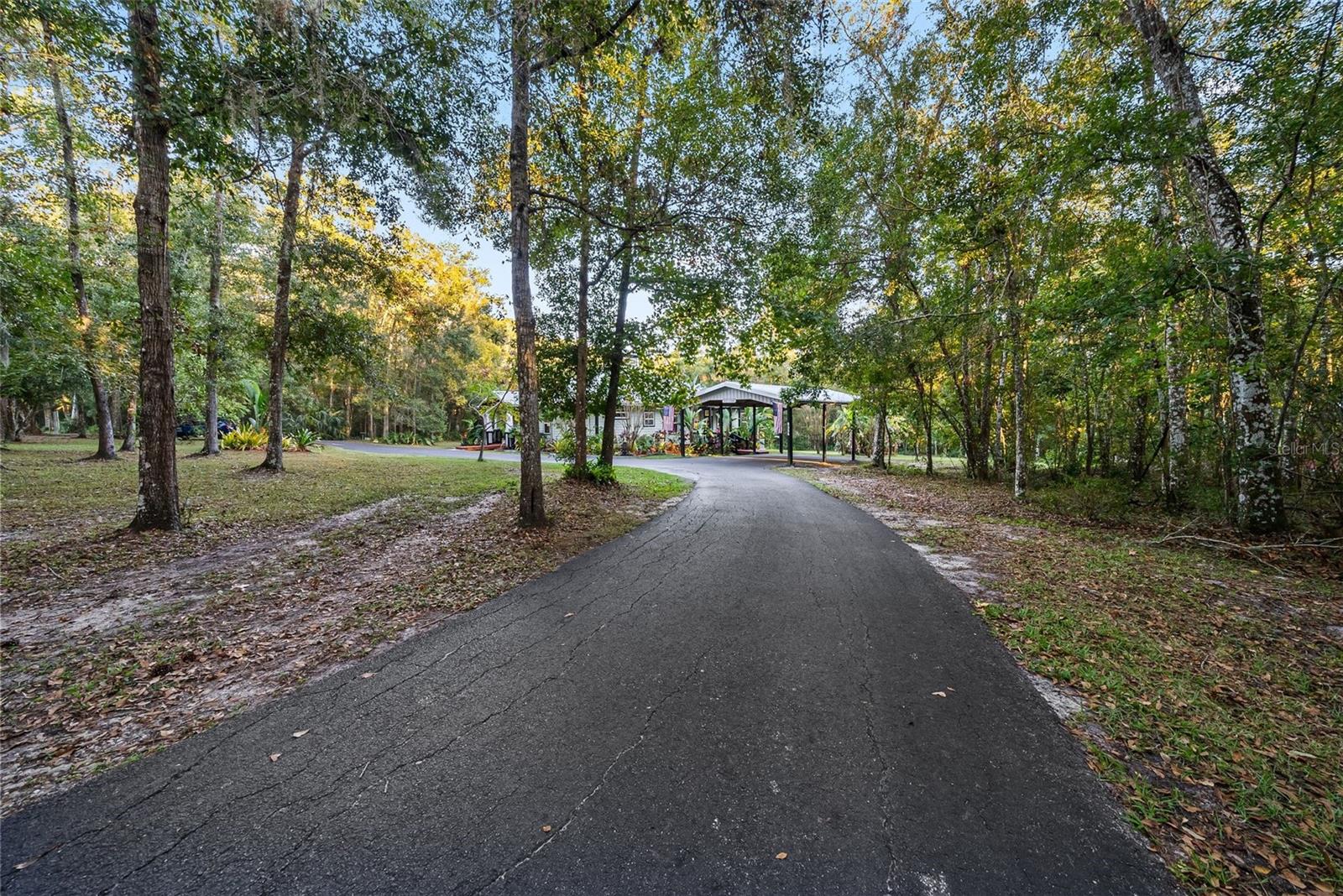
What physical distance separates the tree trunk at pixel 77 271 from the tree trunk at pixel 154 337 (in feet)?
16.5

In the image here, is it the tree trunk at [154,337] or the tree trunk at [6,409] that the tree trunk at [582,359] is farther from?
the tree trunk at [6,409]

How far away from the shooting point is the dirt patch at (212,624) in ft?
7.77

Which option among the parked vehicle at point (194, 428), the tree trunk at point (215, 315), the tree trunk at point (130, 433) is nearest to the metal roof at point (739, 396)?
the tree trunk at point (215, 315)

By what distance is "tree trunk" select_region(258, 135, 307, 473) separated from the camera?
10875 mm

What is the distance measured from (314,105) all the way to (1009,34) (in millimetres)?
9769

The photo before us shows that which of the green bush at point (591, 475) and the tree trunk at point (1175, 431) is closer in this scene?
the tree trunk at point (1175, 431)

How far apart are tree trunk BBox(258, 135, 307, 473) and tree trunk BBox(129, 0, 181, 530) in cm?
573

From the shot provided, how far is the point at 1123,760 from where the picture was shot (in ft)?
7.38

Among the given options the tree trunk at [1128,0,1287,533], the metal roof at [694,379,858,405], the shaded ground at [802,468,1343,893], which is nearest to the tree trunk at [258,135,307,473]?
the shaded ground at [802,468,1343,893]

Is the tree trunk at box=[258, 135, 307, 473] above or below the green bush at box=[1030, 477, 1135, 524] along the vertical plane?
above

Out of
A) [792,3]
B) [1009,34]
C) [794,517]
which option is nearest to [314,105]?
[792,3]

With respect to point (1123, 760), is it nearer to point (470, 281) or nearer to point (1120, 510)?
point (1120, 510)

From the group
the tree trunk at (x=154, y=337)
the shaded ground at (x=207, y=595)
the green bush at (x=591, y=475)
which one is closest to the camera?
the shaded ground at (x=207, y=595)

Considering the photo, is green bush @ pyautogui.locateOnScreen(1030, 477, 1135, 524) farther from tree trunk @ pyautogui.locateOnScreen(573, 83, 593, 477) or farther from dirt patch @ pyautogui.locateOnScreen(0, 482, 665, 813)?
tree trunk @ pyautogui.locateOnScreen(573, 83, 593, 477)
